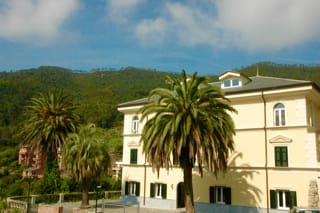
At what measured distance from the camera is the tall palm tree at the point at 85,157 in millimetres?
29141

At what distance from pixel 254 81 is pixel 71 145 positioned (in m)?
18.3

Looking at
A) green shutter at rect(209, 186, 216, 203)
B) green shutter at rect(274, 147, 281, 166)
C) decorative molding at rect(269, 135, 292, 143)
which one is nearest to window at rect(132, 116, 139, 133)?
green shutter at rect(209, 186, 216, 203)

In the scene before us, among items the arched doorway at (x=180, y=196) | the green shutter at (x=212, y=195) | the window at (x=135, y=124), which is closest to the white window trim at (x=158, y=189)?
the arched doorway at (x=180, y=196)

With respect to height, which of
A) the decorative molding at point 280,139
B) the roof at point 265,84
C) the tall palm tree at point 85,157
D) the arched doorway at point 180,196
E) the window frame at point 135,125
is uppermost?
the roof at point 265,84

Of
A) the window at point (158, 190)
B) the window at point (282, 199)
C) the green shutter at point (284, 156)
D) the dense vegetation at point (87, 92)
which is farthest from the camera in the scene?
the dense vegetation at point (87, 92)

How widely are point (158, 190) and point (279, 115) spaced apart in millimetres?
13693

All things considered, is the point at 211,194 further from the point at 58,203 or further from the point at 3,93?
the point at 3,93

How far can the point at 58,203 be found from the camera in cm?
3447

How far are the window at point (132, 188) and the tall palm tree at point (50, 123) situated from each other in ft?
28.1

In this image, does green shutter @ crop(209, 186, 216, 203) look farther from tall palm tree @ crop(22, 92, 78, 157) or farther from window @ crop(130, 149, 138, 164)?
tall palm tree @ crop(22, 92, 78, 157)

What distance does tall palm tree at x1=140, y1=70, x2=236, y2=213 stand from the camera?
21.7 m

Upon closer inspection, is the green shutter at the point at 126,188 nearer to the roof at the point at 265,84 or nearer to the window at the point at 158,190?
the window at the point at 158,190

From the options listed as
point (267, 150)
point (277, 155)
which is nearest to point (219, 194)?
point (267, 150)

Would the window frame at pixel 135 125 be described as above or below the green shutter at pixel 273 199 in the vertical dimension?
above
